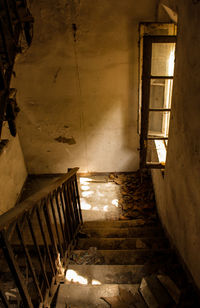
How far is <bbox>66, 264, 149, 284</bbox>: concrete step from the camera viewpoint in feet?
7.12

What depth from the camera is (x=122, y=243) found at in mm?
3012

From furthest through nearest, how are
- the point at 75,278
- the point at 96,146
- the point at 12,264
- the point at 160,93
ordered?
the point at 96,146 → the point at 160,93 → the point at 75,278 → the point at 12,264

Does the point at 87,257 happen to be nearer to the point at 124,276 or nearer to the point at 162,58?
the point at 124,276

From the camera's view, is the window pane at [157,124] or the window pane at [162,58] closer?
the window pane at [162,58]

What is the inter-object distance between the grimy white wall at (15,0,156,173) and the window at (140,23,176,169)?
478 millimetres

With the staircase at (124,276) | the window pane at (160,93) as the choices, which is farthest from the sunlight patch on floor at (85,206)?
the window pane at (160,93)

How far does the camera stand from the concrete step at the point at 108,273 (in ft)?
7.12

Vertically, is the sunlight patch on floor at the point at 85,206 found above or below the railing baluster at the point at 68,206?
below

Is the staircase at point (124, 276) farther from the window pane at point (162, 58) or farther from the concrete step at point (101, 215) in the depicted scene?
the window pane at point (162, 58)

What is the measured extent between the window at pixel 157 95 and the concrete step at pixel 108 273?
4.89 feet

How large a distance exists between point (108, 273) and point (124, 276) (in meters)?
0.16

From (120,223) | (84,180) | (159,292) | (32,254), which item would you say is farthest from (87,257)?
(84,180)

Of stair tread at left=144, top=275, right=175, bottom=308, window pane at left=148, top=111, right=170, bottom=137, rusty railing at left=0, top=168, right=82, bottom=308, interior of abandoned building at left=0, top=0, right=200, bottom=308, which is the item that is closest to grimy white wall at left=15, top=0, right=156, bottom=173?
interior of abandoned building at left=0, top=0, right=200, bottom=308

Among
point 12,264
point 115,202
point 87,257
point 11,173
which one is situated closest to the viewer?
point 12,264
